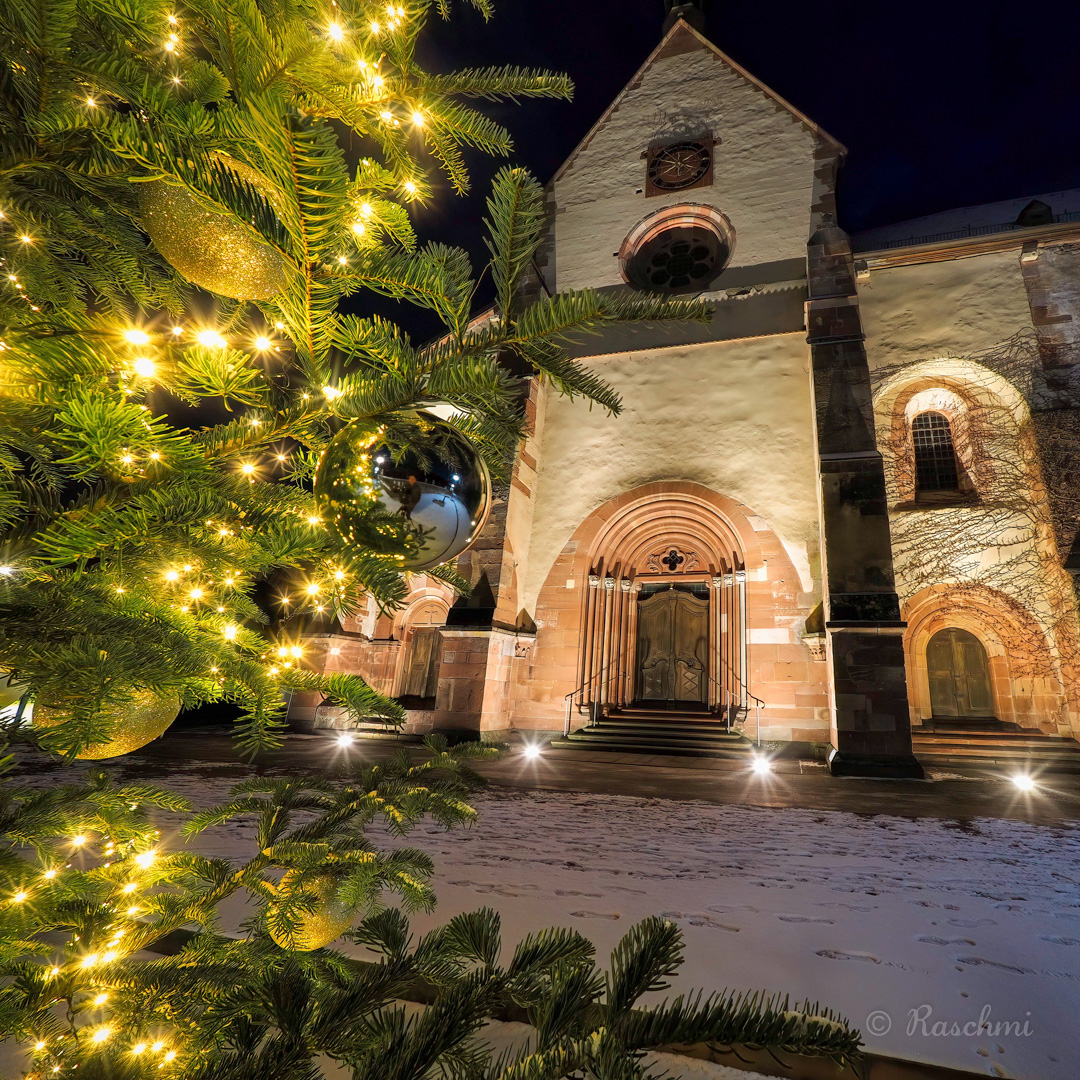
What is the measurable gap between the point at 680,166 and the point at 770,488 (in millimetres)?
6898

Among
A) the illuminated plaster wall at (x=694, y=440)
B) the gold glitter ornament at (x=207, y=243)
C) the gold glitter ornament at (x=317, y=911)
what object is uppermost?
the illuminated plaster wall at (x=694, y=440)

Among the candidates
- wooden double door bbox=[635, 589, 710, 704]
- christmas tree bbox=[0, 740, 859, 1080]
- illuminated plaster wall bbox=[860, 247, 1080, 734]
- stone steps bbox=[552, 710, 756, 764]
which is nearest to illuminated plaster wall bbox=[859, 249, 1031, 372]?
illuminated plaster wall bbox=[860, 247, 1080, 734]

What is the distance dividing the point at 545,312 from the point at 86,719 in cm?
102

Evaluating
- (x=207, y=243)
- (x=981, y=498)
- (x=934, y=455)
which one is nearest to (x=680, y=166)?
(x=934, y=455)

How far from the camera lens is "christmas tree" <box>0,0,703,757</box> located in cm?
89

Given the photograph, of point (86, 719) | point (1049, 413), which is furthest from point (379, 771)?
point (1049, 413)

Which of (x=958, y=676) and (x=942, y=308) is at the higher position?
(x=942, y=308)

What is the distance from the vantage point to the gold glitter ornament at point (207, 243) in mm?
976

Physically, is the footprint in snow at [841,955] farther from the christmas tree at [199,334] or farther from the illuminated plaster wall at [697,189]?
the illuminated plaster wall at [697,189]

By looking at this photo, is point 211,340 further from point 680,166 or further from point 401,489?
point 680,166

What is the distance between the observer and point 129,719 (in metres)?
1.17

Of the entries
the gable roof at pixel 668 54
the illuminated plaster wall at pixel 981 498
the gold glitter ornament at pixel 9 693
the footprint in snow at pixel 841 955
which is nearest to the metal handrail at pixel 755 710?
the illuminated plaster wall at pixel 981 498

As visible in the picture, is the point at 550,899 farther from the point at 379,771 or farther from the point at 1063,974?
the point at 1063,974

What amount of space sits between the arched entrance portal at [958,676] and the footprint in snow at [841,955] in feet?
29.5
